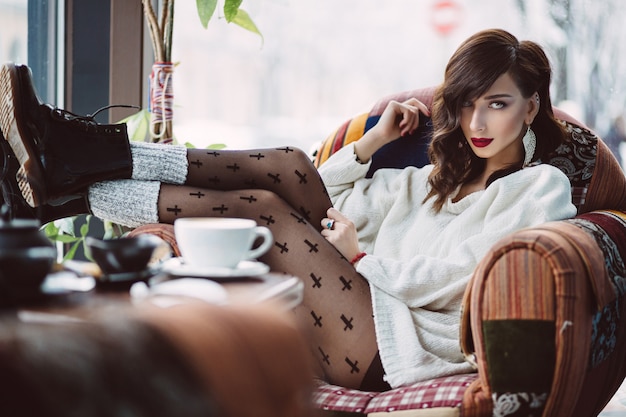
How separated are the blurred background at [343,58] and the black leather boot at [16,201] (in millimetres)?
1651

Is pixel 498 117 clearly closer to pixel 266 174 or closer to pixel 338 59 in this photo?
pixel 266 174

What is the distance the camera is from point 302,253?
1.72 metres

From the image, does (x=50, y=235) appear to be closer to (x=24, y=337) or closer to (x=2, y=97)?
(x=2, y=97)

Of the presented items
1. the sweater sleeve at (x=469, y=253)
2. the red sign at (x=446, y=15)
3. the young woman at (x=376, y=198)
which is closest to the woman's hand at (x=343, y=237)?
the young woman at (x=376, y=198)

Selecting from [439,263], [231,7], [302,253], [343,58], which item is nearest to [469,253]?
[439,263]

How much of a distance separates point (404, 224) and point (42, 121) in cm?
94

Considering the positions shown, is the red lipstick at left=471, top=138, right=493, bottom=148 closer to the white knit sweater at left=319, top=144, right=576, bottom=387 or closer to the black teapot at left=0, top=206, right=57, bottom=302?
the white knit sweater at left=319, top=144, right=576, bottom=387

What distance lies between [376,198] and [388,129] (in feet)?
0.69

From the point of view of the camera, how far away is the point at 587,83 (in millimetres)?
3225

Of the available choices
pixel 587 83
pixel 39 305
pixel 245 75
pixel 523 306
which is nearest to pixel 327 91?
pixel 245 75

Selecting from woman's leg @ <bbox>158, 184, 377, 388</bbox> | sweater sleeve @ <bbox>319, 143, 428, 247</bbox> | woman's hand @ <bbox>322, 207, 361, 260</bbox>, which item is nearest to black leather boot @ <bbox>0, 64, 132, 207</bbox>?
woman's leg @ <bbox>158, 184, 377, 388</bbox>

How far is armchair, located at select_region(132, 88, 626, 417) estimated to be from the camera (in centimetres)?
132

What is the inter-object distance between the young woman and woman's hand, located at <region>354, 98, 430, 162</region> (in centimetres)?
14

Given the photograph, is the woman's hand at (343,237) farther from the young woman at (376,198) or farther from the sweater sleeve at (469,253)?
the sweater sleeve at (469,253)
